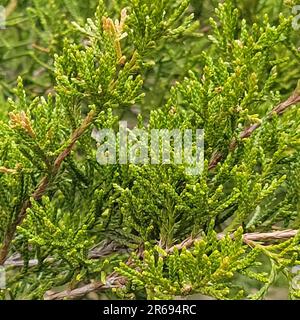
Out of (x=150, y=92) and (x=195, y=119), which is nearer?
(x=195, y=119)

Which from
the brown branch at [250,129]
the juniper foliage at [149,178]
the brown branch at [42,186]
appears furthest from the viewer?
the brown branch at [250,129]

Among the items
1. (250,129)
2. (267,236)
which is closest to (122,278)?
(267,236)

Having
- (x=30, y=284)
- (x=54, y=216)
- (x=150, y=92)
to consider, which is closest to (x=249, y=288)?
(x=150, y=92)

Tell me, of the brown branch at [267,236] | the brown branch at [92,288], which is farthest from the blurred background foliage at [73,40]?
the brown branch at [267,236]

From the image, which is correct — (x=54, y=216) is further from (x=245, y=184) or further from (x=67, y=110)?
(x=245, y=184)

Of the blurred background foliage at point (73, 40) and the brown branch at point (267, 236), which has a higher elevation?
Result: the blurred background foliage at point (73, 40)

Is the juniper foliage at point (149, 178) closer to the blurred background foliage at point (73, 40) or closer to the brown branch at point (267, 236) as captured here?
the brown branch at point (267, 236)

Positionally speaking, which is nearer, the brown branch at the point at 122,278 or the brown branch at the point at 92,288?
the brown branch at the point at 122,278

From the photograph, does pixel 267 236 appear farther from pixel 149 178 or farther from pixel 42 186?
pixel 42 186
